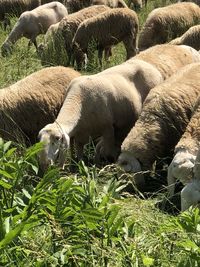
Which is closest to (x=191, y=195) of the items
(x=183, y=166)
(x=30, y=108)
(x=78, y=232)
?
(x=183, y=166)

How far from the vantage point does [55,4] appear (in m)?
16.4

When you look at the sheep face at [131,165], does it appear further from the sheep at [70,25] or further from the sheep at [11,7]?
the sheep at [11,7]

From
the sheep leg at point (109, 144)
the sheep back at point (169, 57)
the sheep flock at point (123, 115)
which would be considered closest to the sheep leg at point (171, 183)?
the sheep flock at point (123, 115)

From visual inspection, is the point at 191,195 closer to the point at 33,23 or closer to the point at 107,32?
the point at 107,32

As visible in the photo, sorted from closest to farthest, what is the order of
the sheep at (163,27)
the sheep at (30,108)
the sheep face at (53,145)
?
the sheep face at (53,145) < the sheep at (30,108) < the sheep at (163,27)

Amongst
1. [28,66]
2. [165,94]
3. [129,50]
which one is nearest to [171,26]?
[129,50]

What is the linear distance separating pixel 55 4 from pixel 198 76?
912 centimetres

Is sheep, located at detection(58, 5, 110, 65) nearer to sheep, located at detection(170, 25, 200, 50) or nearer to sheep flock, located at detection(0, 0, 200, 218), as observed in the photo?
sheep flock, located at detection(0, 0, 200, 218)

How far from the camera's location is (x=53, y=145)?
7125 millimetres

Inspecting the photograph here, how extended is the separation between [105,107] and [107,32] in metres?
5.19

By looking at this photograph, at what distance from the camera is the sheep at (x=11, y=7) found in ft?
59.8

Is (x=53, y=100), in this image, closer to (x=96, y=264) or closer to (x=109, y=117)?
(x=109, y=117)

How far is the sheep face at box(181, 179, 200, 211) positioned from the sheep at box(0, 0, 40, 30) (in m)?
13.2

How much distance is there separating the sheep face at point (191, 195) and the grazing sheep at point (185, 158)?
0.45 meters
